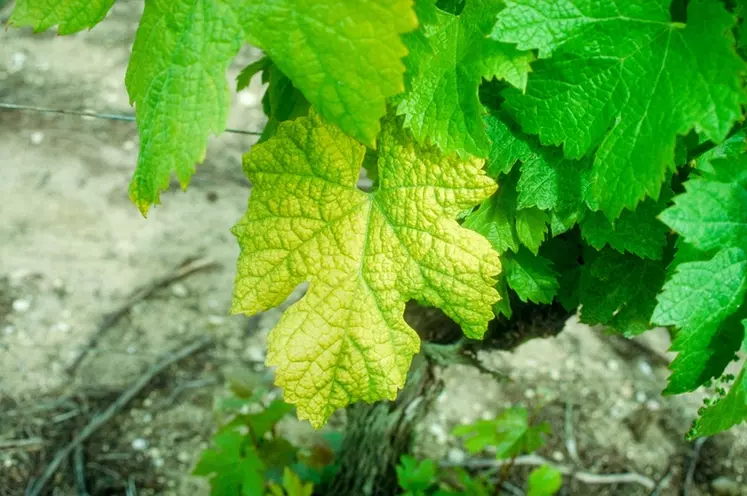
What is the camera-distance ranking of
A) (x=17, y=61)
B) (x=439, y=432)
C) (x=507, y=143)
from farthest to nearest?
(x=17, y=61), (x=439, y=432), (x=507, y=143)

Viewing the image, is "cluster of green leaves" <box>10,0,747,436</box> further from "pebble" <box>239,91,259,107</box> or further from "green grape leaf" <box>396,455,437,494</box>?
"pebble" <box>239,91,259,107</box>

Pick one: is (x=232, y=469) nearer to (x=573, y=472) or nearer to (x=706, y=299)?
(x=573, y=472)

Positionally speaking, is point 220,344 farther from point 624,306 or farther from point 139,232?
point 624,306

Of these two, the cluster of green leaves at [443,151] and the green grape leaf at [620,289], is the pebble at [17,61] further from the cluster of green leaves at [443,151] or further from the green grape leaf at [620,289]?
the green grape leaf at [620,289]

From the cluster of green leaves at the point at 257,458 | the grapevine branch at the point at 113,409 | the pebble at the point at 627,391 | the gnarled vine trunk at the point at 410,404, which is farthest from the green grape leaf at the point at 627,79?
the grapevine branch at the point at 113,409

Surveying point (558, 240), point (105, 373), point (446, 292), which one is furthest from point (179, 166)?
point (105, 373)

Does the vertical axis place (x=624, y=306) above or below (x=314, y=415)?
above

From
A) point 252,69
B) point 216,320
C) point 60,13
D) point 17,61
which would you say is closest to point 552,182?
point 252,69
